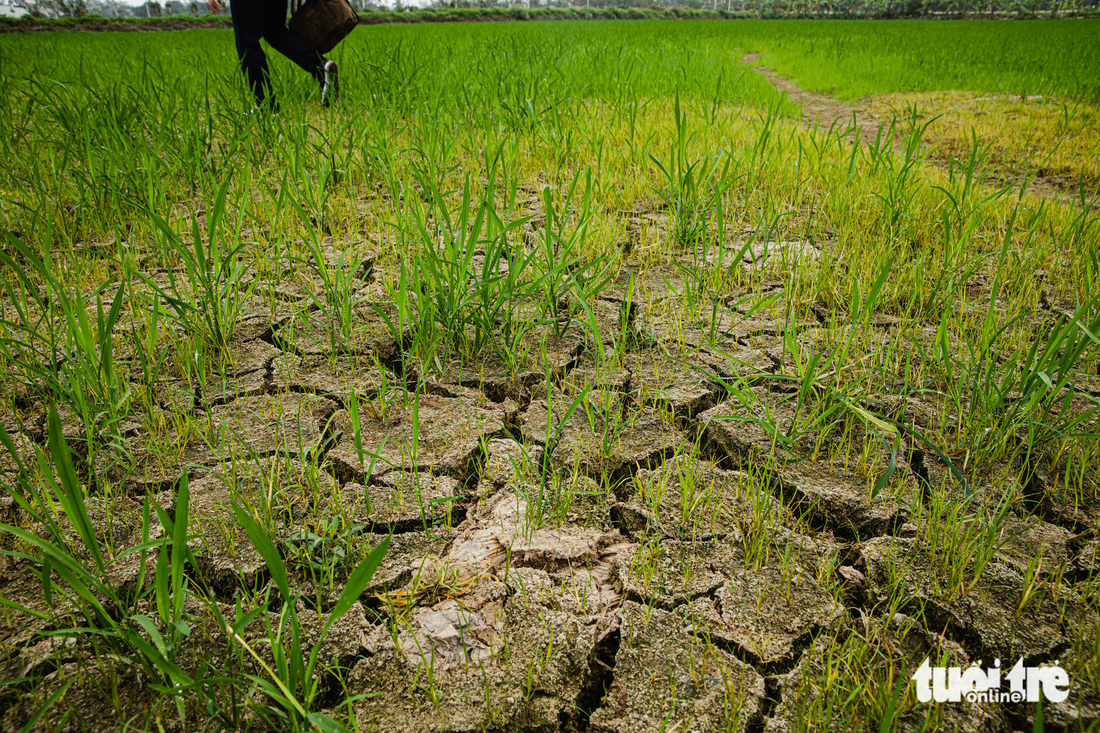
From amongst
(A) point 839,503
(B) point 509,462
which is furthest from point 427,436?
(A) point 839,503

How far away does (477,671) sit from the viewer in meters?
0.83

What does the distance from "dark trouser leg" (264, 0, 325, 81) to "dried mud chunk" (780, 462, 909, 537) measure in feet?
11.5

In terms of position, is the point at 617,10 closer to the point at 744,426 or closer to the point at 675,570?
the point at 744,426

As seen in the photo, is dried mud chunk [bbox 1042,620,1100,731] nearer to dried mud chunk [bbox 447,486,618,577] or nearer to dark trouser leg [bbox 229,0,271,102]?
dried mud chunk [bbox 447,486,618,577]

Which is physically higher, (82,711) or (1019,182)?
(1019,182)

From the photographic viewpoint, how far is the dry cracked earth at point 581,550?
31.6 inches

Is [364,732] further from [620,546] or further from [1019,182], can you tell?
[1019,182]

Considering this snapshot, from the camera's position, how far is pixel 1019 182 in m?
3.10

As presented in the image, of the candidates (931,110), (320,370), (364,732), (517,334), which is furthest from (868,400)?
(931,110)

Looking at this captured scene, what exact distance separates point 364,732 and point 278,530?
41 centimetres

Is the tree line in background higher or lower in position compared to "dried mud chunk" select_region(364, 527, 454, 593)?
higher

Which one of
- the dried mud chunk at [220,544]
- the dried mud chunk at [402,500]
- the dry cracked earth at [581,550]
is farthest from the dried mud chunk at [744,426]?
the dried mud chunk at [220,544]

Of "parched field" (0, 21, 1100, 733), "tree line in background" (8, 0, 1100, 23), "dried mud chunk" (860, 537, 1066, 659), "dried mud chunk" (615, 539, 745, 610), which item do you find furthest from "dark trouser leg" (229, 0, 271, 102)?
"tree line in background" (8, 0, 1100, 23)
